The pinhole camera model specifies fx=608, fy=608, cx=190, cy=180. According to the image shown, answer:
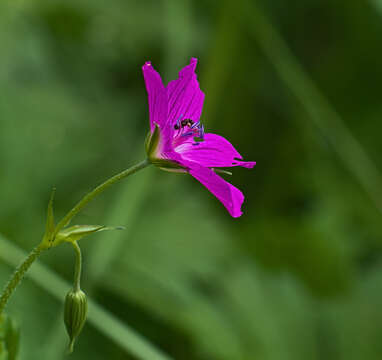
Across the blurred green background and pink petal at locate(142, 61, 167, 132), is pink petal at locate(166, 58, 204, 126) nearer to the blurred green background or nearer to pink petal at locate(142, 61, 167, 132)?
pink petal at locate(142, 61, 167, 132)

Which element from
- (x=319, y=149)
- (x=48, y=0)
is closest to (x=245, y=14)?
(x=319, y=149)

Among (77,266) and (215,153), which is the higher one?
(215,153)

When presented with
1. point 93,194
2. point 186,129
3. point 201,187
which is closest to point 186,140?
point 186,129

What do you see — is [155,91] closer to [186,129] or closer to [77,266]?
[186,129]

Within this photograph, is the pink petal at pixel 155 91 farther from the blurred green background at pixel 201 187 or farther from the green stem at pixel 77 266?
the blurred green background at pixel 201 187

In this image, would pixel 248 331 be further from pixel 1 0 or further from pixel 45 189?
pixel 1 0

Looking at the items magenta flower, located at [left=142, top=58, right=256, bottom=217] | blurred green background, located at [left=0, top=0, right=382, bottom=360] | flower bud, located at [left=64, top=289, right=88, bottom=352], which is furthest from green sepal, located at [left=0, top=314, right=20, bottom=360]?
blurred green background, located at [left=0, top=0, right=382, bottom=360]
